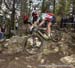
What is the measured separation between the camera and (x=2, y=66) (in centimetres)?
807

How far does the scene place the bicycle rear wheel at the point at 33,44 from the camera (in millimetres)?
9383

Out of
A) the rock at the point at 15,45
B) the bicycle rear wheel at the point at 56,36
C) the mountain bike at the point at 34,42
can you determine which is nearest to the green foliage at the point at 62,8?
the bicycle rear wheel at the point at 56,36

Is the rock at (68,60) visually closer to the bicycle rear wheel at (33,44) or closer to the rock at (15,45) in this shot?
the bicycle rear wheel at (33,44)

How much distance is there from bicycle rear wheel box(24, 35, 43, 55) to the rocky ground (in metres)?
0.20

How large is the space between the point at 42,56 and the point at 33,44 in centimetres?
81

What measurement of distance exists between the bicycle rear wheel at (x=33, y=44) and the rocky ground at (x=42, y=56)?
0.20 metres

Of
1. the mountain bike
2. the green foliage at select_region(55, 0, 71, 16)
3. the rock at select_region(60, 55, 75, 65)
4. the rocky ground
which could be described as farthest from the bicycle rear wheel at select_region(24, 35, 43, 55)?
the green foliage at select_region(55, 0, 71, 16)

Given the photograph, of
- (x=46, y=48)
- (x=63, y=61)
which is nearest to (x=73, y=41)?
(x=46, y=48)

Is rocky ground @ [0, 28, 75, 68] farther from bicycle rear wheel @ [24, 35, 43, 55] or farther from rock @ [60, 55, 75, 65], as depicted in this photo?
bicycle rear wheel @ [24, 35, 43, 55]

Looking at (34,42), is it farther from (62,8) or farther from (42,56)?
(62,8)

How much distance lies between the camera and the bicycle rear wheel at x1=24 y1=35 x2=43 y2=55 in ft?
30.8

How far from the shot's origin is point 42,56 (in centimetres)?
884

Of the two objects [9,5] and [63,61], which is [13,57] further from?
[9,5]

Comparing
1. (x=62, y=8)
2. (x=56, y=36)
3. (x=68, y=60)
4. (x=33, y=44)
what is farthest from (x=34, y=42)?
(x=62, y=8)
